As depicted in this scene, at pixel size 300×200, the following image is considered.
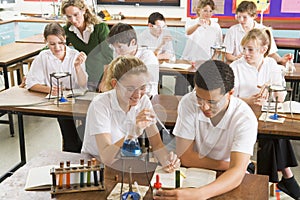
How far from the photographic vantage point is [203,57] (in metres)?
1.48

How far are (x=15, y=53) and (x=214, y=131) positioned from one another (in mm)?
2677

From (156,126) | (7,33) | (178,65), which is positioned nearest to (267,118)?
(178,65)

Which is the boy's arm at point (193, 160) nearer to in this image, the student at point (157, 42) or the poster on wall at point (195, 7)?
the student at point (157, 42)

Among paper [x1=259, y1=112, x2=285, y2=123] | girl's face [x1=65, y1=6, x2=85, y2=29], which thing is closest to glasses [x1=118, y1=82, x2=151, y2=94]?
paper [x1=259, y1=112, x2=285, y2=123]

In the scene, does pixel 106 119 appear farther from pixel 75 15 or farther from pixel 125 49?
pixel 75 15

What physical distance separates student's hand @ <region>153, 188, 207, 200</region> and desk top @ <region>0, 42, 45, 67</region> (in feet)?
8.30

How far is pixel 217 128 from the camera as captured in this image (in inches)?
64.4

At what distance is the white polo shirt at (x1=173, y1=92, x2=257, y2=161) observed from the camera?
5.12 ft

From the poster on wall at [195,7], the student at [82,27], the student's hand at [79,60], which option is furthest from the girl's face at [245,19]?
the student's hand at [79,60]

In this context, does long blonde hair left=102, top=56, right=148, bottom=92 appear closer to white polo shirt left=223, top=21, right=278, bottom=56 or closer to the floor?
the floor

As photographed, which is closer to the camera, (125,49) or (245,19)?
(125,49)

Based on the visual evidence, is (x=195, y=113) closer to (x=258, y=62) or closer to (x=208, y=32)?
(x=258, y=62)

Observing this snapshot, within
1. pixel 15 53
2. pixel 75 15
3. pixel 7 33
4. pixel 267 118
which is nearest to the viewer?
pixel 267 118

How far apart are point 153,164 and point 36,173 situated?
1.42 ft
